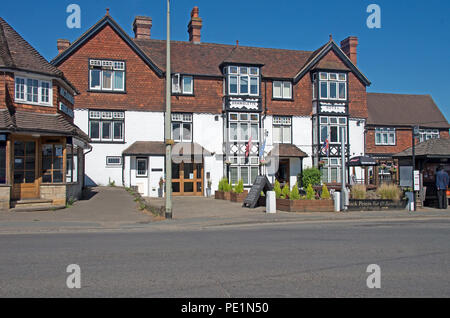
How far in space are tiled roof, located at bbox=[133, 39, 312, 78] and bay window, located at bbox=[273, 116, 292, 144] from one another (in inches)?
128

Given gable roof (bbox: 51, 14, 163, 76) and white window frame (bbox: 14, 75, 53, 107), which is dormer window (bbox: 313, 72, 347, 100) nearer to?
gable roof (bbox: 51, 14, 163, 76)

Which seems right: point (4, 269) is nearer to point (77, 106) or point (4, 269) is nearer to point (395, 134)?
point (77, 106)

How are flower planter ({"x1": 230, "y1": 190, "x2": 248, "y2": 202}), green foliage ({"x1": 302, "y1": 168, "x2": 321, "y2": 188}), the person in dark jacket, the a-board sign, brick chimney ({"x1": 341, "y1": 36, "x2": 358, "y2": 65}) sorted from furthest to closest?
brick chimney ({"x1": 341, "y1": 36, "x2": 358, "y2": 65}) → green foliage ({"x1": 302, "y1": 168, "x2": 321, "y2": 188}) → flower planter ({"x1": 230, "y1": 190, "x2": 248, "y2": 202}) → the person in dark jacket → the a-board sign

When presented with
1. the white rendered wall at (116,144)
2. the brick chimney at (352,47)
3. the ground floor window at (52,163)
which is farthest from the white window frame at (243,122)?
the ground floor window at (52,163)

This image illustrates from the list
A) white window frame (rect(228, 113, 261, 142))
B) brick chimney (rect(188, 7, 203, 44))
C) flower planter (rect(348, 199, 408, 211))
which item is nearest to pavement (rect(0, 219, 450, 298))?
flower planter (rect(348, 199, 408, 211))

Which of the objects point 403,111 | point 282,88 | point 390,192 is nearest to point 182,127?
point 282,88

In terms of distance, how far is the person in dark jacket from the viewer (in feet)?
70.7

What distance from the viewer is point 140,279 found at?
6.96m

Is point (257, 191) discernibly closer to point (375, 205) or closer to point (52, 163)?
point (375, 205)

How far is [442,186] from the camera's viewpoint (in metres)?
21.5

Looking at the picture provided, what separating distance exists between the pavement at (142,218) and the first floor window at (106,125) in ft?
28.9

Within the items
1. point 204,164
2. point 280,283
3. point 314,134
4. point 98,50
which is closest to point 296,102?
point 314,134
